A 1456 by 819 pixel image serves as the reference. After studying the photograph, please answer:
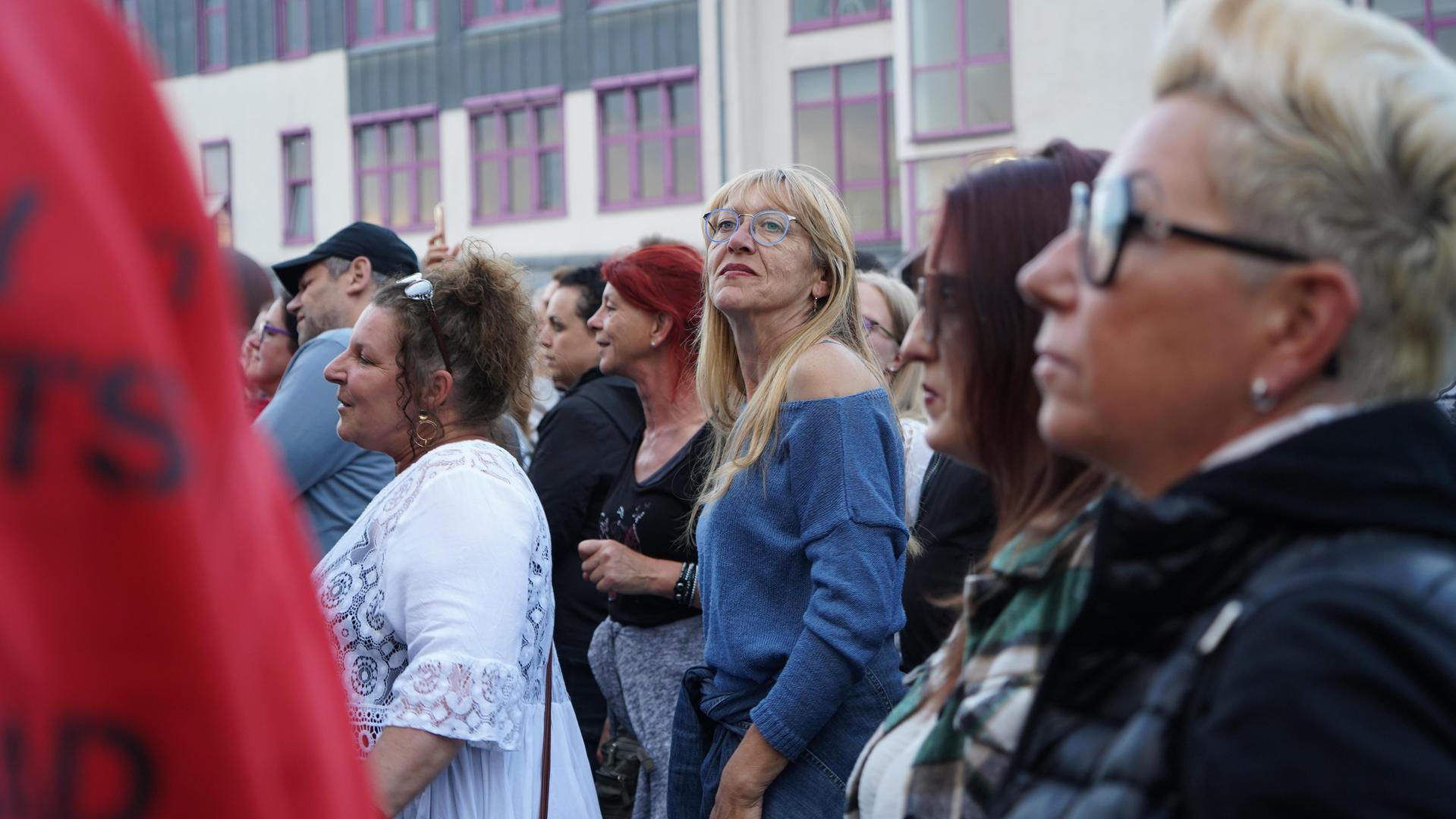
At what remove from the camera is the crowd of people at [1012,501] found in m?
1.18

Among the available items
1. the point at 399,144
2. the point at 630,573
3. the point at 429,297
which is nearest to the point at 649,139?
Result: the point at 399,144

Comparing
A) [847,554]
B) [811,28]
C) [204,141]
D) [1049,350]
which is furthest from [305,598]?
[204,141]

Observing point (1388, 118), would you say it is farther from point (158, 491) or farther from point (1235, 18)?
point (158, 491)

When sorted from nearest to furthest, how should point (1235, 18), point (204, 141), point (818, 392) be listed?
point (1235, 18) → point (818, 392) → point (204, 141)

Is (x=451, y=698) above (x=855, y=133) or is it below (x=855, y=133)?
below

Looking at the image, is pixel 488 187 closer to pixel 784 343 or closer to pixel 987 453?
pixel 784 343

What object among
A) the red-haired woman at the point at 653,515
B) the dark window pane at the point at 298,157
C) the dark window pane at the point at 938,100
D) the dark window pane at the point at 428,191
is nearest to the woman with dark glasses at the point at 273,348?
the red-haired woman at the point at 653,515

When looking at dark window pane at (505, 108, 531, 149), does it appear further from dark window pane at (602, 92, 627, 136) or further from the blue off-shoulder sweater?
the blue off-shoulder sweater

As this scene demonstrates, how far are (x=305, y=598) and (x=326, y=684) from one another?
0.05 m

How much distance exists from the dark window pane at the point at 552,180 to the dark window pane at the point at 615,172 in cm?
91

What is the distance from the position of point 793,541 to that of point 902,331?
93.2 inches

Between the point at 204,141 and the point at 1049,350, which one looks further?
the point at 204,141

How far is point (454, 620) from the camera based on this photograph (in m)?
2.73

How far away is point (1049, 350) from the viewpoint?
1421 mm
